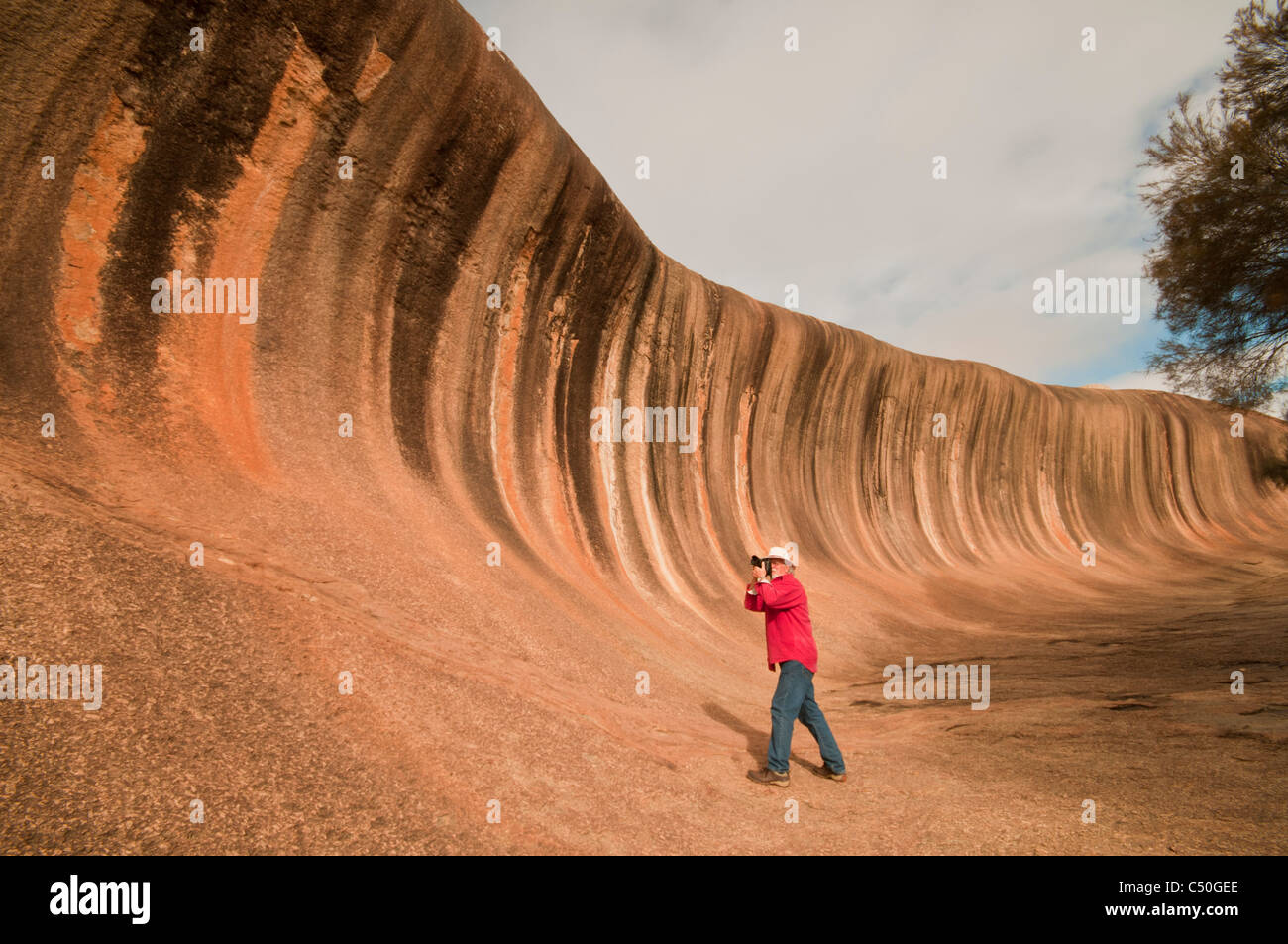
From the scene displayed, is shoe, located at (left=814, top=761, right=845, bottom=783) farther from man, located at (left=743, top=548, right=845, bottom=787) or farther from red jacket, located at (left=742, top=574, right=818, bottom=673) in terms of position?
red jacket, located at (left=742, top=574, right=818, bottom=673)

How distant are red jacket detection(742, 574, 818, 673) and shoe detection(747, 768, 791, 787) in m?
0.58

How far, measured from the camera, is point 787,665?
13.6ft

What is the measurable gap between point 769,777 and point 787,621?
0.86 metres

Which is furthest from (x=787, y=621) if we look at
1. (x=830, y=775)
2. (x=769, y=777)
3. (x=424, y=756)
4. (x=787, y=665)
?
(x=424, y=756)

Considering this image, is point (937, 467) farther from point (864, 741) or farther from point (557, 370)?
point (864, 741)

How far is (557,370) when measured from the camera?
8750 millimetres

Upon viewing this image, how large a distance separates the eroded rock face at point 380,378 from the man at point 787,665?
23.4 inches

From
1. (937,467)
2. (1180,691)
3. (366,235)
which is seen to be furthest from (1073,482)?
(366,235)

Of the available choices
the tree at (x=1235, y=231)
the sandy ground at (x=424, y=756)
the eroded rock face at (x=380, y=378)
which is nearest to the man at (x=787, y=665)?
the sandy ground at (x=424, y=756)

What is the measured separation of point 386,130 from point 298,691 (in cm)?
501

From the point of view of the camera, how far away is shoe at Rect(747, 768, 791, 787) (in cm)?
406

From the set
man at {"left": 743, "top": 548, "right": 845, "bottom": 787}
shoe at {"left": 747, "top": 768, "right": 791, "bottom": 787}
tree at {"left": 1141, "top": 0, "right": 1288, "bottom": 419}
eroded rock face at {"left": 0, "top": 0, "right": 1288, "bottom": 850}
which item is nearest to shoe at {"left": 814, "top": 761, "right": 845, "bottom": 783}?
man at {"left": 743, "top": 548, "right": 845, "bottom": 787}

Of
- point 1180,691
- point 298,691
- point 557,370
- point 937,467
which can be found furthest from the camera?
point 937,467

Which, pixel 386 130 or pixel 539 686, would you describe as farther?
pixel 386 130
